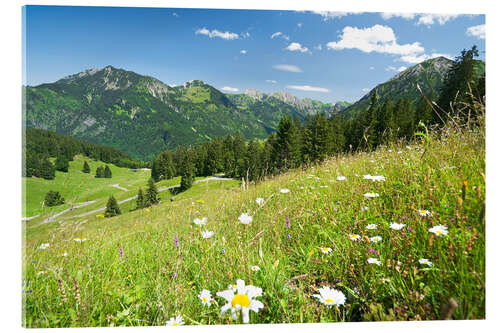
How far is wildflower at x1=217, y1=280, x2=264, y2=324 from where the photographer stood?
1041 millimetres

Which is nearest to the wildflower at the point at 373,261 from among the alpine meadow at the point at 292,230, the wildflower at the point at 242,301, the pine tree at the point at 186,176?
the alpine meadow at the point at 292,230

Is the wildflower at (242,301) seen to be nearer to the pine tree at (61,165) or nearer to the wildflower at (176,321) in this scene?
the wildflower at (176,321)

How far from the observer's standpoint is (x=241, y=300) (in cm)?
108

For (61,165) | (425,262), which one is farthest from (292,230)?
(61,165)

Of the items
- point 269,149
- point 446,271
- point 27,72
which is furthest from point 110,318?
point 269,149

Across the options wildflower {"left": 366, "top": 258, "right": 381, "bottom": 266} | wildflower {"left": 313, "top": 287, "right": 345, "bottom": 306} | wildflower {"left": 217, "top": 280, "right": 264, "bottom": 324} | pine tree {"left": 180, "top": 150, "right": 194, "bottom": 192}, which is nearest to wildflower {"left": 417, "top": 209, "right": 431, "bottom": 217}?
wildflower {"left": 366, "top": 258, "right": 381, "bottom": 266}

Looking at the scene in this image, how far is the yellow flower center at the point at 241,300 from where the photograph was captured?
107 centimetres

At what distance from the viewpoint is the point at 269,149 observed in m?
32.4

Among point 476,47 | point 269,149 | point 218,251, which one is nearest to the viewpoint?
point 218,251

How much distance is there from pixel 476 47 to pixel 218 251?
365 centimetres

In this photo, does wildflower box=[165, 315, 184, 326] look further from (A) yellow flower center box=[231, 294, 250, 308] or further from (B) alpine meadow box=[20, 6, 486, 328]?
(A) yellow flower center box=[231, 294, 250, 308]
